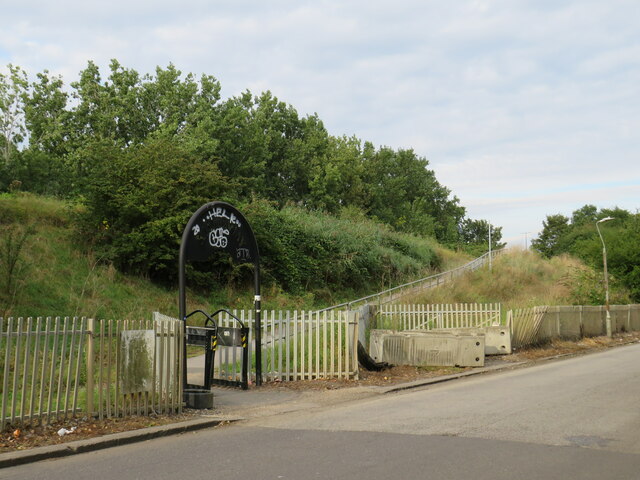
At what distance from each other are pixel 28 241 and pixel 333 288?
59.5 ft

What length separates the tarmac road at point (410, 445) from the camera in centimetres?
658

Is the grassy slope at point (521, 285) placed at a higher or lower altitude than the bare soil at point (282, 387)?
higher

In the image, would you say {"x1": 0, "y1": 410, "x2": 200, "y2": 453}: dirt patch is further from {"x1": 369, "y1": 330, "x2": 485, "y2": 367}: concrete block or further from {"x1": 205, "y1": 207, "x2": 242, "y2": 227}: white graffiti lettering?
{"x1": 369, "y1": 330, "x2": 485, "y2": 367}: concrete block

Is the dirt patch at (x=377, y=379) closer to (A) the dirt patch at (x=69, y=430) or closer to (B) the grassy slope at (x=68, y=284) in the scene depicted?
(A) the dirt patch at (x=69, y=430)

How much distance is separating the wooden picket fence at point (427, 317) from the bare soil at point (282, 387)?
2137 millimetres

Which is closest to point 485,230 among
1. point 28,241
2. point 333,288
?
point 333,288

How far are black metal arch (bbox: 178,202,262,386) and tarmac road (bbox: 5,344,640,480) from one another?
2.56m

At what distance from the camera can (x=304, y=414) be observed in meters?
10.3

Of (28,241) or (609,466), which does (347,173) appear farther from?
(609,466)

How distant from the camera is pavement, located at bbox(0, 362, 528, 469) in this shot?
7.37m

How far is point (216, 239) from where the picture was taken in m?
12.3

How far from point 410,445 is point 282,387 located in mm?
5650

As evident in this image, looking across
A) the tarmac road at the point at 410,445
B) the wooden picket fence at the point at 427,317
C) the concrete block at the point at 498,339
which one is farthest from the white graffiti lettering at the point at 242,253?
the concrete block at the point at 498,339

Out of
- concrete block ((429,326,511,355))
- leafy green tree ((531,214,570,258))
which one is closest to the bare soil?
concrete block ((429,326,511,355))
